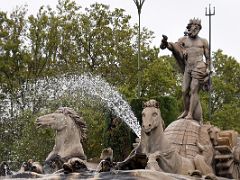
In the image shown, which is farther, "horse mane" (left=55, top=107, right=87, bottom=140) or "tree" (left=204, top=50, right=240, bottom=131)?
"tree" (left=204, top=50, right=240, bottom=131)

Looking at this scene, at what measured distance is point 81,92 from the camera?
33500mm

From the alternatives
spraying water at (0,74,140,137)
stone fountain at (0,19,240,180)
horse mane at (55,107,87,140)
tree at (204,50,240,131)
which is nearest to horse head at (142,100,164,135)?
stone fountain at (0,19,240,180)

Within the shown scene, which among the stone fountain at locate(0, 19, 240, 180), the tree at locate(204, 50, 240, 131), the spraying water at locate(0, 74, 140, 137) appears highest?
the tree at locate(204, 50, 240, 131)

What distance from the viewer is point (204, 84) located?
59.8 ft

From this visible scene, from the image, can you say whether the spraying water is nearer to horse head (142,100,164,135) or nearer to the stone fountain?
the stone fountain

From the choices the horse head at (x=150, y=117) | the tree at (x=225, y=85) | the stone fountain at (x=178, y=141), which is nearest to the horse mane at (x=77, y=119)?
the stone fountain at (x=178, y=141)

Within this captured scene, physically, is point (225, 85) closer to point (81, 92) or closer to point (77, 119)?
point (81, 92)

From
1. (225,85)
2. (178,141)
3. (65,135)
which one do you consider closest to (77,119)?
(65,135)

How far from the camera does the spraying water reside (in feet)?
104

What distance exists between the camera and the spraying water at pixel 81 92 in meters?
31.6

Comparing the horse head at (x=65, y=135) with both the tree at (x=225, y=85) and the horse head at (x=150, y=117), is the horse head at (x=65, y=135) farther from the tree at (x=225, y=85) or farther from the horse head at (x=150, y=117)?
the tree at (x=225, y=85)

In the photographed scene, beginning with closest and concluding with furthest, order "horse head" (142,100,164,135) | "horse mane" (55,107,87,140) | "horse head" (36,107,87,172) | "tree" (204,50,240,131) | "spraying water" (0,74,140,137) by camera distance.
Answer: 1. "horse head" (142,100,164,135)
2. "horse head" (36,107,87,172)
3. "horse mane" (55,107,87,140)
4. "spraying water" (0,74,140,137)
5. "tree" (204,50,240,131)

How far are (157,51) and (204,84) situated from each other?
27.3m

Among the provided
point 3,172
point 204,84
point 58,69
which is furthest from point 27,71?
point 3,172
